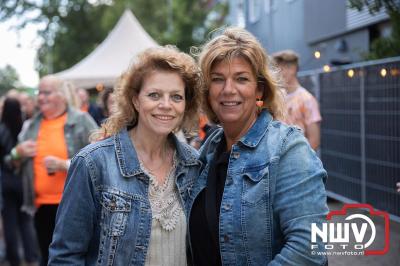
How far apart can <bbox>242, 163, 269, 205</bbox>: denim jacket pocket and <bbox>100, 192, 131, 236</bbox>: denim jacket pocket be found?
507 mm

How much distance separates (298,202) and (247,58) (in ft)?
2.16

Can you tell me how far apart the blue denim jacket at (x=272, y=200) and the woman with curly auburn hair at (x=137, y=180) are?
1.05 ft

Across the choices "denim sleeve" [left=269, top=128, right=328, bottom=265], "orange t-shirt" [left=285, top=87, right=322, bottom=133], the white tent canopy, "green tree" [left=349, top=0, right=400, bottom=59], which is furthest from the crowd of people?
the white tent canopy

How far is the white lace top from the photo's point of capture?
8.39ft

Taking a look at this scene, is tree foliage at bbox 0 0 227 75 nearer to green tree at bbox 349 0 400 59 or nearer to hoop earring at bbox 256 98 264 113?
green tree at bbox 349 0 400 59

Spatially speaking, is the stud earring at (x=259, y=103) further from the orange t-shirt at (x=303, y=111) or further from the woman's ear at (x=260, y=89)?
the orange t-shirt at (x=303, y=111)

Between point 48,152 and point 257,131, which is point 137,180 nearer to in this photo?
point 257,131

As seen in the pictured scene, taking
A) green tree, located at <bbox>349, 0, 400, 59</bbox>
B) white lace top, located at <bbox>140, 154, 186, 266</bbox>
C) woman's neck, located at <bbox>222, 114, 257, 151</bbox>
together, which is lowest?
white lace top, located at <bbox>140, 154, 186, 266</bbox>

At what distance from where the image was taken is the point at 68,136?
491 cm

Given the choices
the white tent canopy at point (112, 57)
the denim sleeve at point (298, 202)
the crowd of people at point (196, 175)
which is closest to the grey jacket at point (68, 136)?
the crowd of people at point (196, 175)

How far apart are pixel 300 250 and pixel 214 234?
1.28 ft

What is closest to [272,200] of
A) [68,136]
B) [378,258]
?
[378,258]

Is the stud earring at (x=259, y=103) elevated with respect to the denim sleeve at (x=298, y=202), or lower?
elevated

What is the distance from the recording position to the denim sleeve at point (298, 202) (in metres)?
2.21
